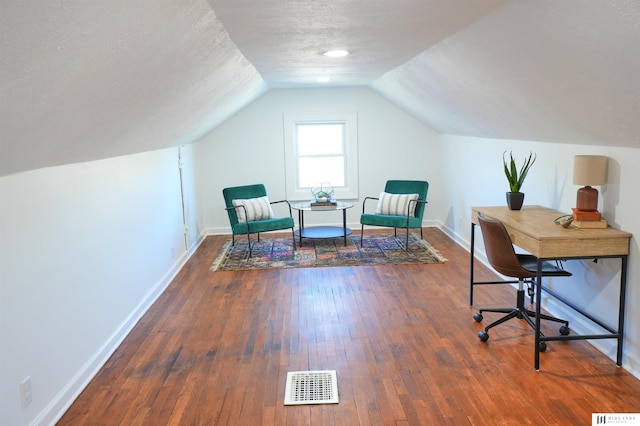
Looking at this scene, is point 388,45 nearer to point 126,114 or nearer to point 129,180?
point 126,114

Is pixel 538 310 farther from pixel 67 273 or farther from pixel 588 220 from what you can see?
pixel 67 273

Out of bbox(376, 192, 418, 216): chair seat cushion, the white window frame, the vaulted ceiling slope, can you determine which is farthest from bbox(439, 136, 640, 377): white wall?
the white window frame

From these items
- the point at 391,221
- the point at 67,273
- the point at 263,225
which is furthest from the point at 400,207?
the point at 67,273

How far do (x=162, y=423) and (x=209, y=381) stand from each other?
0.52m

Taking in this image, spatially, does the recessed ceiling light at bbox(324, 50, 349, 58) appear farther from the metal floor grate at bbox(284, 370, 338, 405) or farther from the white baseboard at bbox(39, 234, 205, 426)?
the white baseboard at bbox(39, 234, 205, 426)

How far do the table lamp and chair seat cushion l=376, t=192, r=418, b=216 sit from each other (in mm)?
3499

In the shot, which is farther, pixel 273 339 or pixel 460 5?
pixel 273 339

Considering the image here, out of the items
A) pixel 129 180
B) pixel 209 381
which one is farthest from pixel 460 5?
pixel 129 180

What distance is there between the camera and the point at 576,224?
3.71 meters

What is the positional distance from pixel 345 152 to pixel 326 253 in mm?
2072

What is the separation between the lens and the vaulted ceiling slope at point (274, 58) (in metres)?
1.94

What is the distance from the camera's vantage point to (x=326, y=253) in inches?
269

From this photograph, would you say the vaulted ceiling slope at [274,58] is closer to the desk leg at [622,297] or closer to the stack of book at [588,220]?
the stack of book at [588,220]

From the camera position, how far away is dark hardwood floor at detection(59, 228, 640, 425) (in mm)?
3074
